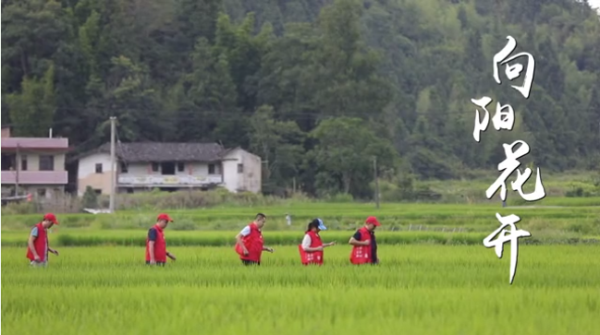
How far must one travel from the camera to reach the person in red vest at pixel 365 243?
13.0 metres

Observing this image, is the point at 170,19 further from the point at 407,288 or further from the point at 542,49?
the point at 407,288

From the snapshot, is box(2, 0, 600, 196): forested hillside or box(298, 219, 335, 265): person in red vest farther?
box(2, 0, 600, 196): forested hillside

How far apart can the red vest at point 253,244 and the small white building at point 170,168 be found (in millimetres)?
34780

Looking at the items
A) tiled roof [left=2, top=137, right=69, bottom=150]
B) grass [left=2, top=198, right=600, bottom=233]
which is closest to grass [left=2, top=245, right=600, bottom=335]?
grass [left=2, top=198, right=600, bottom=233]

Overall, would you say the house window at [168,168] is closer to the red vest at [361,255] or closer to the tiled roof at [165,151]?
the tiled roof at [165,151]

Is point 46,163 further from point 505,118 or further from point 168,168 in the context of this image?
point 505,118

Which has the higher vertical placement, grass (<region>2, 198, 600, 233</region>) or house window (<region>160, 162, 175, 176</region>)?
house window (<region>160, 162, 175, 176</region>)

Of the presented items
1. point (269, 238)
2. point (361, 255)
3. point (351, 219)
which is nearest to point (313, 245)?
point (361, 255)

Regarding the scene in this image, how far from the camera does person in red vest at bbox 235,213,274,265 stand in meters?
12.9

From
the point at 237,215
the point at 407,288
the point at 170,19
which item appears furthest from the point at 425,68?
the point at 407,288

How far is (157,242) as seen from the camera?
1309 cm

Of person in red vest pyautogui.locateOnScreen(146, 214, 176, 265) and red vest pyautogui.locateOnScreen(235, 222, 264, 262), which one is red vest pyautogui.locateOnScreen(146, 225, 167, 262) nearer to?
person in red vest pyautogui.locateOnScreen(146, 214, 176, 265)

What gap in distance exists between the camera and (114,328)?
791 centimetres

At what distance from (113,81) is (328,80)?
10349mm
